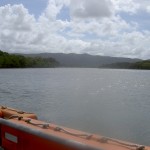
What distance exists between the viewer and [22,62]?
118m

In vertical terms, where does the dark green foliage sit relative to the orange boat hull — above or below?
above

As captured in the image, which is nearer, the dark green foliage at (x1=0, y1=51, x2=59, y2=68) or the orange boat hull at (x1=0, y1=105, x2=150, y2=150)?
the orange boat hull at (x1=0, y1=105, x2=150, y2=150)

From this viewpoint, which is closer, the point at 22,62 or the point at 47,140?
the point at 47,140

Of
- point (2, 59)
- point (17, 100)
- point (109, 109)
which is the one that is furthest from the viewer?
point (2, 59)

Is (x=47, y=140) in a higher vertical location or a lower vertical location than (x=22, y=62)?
lower

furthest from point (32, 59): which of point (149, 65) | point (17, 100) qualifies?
point (17, 100)

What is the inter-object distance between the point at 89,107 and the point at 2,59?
298ft

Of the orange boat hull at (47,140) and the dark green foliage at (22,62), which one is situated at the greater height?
the dark green foliage at (22,62)

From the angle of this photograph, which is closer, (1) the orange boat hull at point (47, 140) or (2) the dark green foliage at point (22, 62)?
(1) the orange boat hull at point (47, 140)

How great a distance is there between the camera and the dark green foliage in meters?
110

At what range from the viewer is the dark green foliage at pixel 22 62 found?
4343 inches

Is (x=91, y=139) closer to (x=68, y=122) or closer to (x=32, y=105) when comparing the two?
(x=68, y=122)

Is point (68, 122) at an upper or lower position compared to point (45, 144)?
lower

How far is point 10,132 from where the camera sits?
15.4 feet
